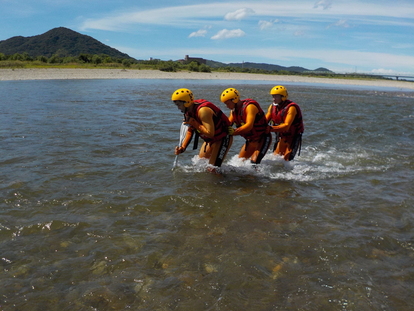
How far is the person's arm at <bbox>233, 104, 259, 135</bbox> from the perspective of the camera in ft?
27.9

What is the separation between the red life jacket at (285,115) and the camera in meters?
9.49

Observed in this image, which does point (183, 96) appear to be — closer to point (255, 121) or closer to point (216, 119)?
point (216, 119)

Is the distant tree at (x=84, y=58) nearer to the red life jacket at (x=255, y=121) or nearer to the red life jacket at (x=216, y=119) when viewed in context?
the red life jacket at (x=255, y=121)

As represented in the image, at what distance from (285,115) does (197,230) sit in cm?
491

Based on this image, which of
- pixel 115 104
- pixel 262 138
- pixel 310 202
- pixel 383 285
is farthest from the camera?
pixel 115 104

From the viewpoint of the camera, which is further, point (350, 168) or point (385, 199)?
point (350, 168)

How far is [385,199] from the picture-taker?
7527 millimetres

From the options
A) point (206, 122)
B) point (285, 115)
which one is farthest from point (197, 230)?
point (285, 115)

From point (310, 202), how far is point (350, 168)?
3.55 meters

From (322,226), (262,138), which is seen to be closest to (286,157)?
(262,138)

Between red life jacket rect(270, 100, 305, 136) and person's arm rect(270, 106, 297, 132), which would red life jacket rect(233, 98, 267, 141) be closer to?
person's arm rect(270, 106, 297, 132)

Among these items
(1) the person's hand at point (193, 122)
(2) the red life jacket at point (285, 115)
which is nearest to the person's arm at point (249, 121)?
(1) the person's hand at point (193, 122)

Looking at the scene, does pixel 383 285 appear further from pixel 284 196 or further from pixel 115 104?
pixel 115 104

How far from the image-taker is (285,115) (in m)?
9.46
